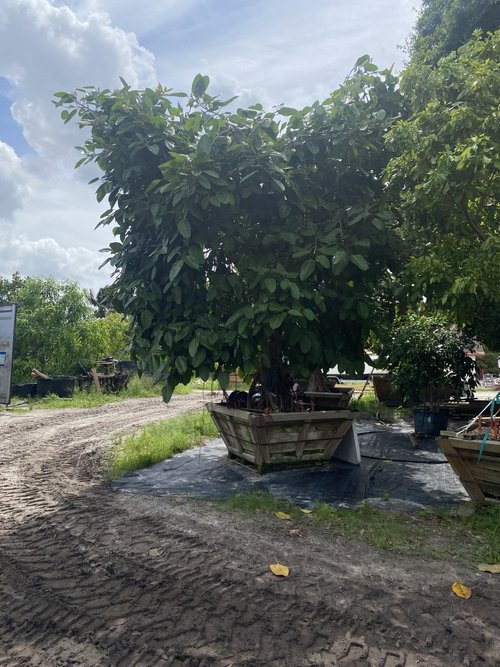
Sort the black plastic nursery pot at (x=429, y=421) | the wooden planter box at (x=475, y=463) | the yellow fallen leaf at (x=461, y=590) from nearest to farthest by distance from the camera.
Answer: the yellow fallen leaf at (x=461, y=590)
the wooden planter box at (x=475, y=463)
the black plastic nursery pot at (x=429, y=421)

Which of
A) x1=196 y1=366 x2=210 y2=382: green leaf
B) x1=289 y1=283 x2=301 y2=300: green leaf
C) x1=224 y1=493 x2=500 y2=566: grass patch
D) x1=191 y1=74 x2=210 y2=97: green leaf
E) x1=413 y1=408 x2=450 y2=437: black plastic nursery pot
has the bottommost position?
x1=224 y1=493 x2=500 y2=566: grass patch

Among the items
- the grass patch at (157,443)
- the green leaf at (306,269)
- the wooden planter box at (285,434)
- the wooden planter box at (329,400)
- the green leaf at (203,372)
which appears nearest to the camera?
the green leaf at (306,269)

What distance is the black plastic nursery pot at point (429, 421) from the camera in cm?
799

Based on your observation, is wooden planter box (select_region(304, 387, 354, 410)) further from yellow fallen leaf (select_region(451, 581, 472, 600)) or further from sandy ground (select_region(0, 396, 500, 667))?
yellow fallen leaf (select_region(451, 581, 472, 600))

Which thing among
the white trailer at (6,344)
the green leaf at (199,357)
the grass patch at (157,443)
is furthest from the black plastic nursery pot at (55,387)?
the green leaf at (199,357)

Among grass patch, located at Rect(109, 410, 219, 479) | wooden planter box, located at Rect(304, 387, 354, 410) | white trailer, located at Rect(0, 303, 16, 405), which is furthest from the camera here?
wooden planter box, located at Rect(304, 387, 354, 410)

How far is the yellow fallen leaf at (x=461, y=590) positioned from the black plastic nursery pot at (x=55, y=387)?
13834mm

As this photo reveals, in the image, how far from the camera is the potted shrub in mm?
7885

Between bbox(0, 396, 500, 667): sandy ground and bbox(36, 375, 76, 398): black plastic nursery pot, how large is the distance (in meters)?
11.1

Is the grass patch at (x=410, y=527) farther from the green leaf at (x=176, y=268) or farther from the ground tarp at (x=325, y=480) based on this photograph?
the green leaf at (x=176, y=268)

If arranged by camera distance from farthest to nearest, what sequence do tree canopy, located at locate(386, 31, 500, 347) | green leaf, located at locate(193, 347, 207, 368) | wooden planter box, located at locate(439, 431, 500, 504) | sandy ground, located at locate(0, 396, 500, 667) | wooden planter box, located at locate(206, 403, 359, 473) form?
1. wooden planter box, located at locate(206, 403, 359, 473)
2. green leaf, located at locate(193, 347, 207, 368)
3. wooden planter box, located at locate(439, 431, 500, 504)
4. tree canopy, located at locate(386, 31, 500, 347)
5. sandy ground, located at locate(0, 396, 500, 667)

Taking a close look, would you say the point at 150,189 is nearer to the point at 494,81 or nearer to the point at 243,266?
the point at 243,266

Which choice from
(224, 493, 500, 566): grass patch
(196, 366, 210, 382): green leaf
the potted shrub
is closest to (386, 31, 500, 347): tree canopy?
(224, 493, 500, 566): grass patch

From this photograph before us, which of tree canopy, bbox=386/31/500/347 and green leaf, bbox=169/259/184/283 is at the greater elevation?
tree canopy, bbox=386/31/500/347
